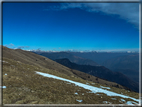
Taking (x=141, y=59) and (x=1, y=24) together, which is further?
(x=141, y=59)

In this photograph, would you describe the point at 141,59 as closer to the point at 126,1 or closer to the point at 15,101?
the point at 126,1

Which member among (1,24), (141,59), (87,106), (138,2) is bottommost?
(87,106)

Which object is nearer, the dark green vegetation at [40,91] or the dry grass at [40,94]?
the dry grass at [40,94]

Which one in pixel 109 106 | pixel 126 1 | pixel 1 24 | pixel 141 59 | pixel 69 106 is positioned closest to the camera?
pixel 126 1

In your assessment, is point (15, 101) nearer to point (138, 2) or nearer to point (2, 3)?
point (2, 3)

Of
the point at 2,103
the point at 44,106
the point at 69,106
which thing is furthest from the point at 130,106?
the point at 2,103

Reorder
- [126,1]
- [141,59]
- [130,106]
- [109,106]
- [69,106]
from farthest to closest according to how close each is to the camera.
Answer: [130,106] < [109,106] < [141,59] < [69,106] < [126,1]

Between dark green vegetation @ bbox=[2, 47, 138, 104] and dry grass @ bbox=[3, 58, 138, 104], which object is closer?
dry grass @ bbox=[3, 58, 138, 104]

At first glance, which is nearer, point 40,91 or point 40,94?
point 40,94

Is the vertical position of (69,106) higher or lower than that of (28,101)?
lower

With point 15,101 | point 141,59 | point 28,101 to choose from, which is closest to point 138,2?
point 141,59
